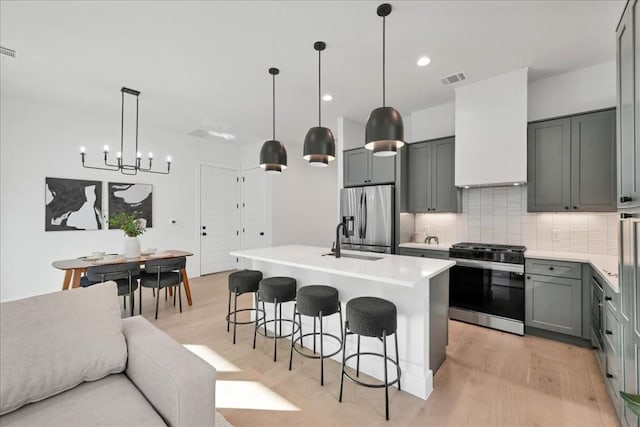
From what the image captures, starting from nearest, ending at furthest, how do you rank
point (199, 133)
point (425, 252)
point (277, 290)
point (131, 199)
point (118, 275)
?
1. point (277, 290)
2. point (118, 275)
3. point (425, 252)
4. point (131, 199)
5. point (199, 133)

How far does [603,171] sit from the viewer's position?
115 inches

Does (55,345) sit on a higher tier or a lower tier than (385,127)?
lower

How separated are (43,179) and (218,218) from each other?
2.87 meters

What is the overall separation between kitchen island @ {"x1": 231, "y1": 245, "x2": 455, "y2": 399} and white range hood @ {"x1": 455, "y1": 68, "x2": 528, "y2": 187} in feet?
5.46

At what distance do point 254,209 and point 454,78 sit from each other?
15.3 feet

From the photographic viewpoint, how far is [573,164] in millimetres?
3076

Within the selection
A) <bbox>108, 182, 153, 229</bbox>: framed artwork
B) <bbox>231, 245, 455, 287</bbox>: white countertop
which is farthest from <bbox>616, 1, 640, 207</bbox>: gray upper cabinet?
<bbox>108, 182, 153, 229</bbox>: framed artwork

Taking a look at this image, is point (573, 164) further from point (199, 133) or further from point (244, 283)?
point (199, 133)

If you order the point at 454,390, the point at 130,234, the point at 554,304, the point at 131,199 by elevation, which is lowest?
the point at 454,390

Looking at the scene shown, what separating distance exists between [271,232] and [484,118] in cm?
432

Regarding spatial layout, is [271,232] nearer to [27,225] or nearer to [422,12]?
[27,225]

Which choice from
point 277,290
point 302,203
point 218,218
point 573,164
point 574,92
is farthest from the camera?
point 302,203

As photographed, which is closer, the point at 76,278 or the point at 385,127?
the point at 385,127

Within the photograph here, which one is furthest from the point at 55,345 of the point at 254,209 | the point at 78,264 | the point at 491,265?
the point at 254,209
